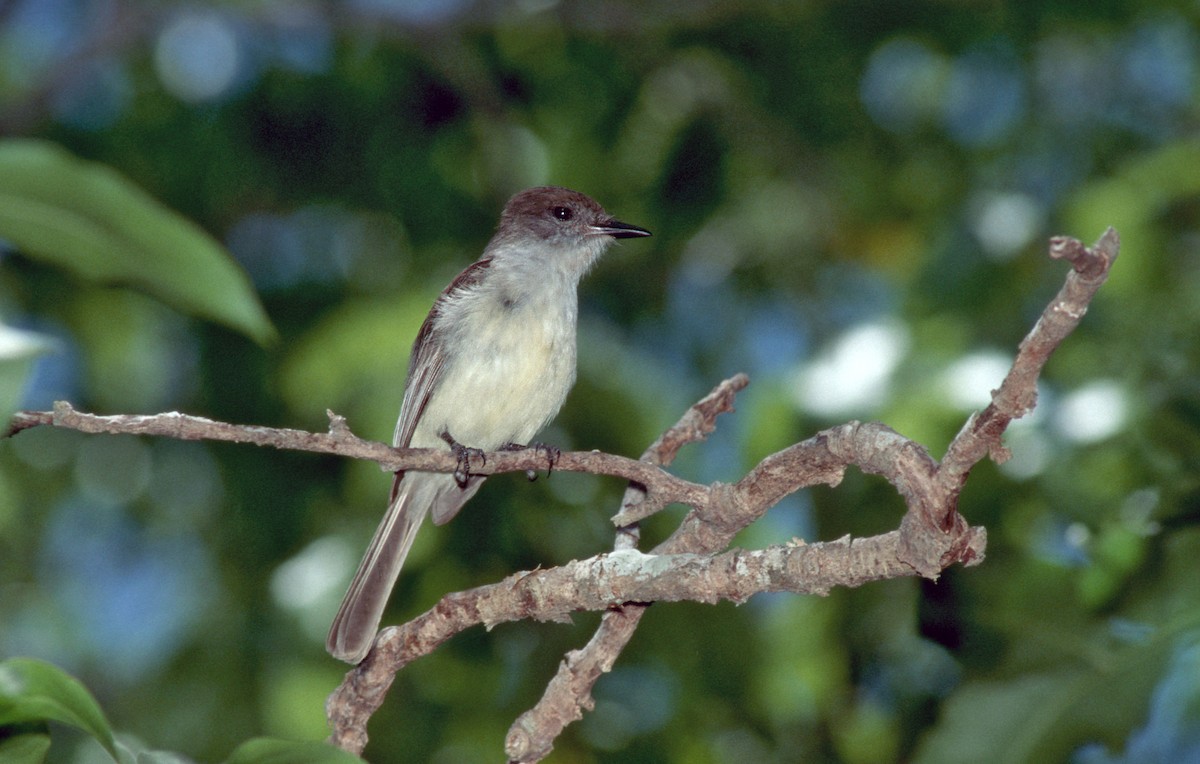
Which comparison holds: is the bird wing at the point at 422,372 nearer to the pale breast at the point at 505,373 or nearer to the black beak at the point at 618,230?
the pale breast at the point at 505,373

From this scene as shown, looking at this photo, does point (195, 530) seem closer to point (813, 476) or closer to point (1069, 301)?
point (813, 476)

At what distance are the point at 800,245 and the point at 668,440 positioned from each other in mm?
4341

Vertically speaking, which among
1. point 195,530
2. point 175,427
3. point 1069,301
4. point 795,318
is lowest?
point 1069,301

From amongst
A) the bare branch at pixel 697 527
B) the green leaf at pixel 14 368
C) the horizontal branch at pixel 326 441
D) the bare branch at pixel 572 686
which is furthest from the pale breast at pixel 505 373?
the green leaf at pixel 14 368

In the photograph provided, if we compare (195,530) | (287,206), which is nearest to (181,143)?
(287,206)

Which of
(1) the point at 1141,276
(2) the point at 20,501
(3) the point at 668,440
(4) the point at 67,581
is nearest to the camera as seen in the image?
(3) the point at 668,440

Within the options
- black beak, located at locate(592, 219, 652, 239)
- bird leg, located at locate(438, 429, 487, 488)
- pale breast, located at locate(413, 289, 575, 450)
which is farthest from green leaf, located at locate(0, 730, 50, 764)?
black beak, located at locate(592, 219, 652, 239)

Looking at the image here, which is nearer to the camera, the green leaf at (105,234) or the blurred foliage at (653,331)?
the green leaf at (105,234)

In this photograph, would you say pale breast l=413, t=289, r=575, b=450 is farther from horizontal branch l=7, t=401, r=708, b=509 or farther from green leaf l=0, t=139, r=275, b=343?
green leaf l=0, t=139, r=275, b=343

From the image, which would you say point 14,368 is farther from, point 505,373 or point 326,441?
point 505,373

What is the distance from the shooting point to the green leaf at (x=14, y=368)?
1977 mm

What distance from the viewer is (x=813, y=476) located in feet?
8.04

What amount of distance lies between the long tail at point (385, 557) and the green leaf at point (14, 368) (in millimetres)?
1841

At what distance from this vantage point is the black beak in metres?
5.49
